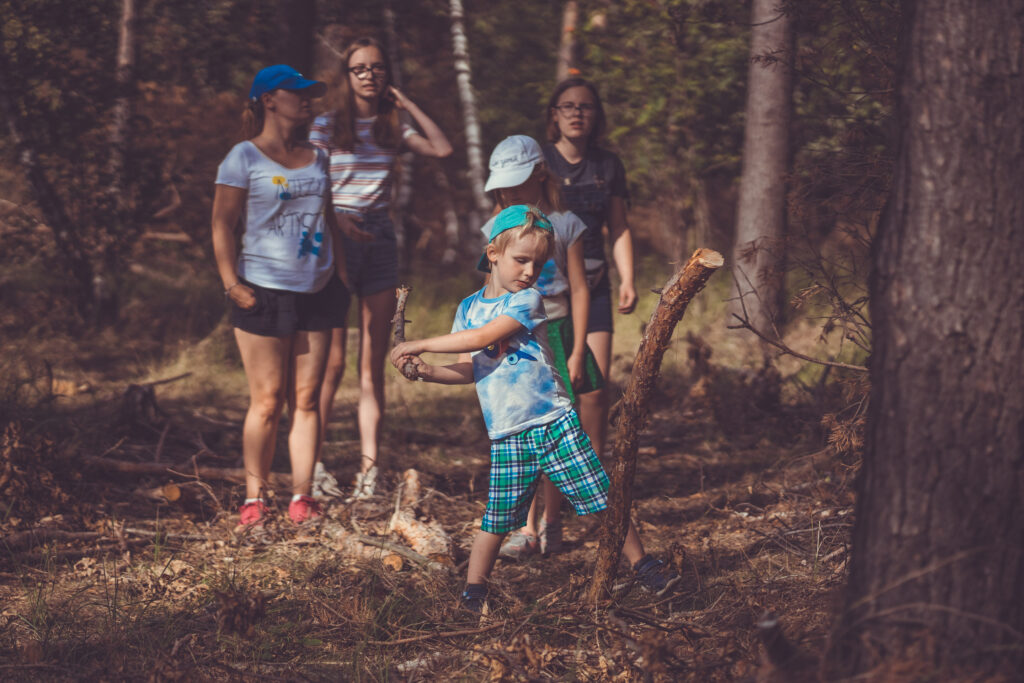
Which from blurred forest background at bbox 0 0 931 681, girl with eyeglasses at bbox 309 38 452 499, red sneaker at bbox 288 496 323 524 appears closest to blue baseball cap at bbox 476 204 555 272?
blurred forest background at bbox 0 0 931 681

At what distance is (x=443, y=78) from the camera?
1944cm

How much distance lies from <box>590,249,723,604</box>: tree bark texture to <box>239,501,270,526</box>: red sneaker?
1877 mm

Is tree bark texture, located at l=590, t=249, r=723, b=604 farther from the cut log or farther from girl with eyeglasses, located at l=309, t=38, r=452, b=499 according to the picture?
girl with eyeglasses, located at l=309, t=38, r=452, b=499

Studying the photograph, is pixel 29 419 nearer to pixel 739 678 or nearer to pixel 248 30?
pixel 739 678

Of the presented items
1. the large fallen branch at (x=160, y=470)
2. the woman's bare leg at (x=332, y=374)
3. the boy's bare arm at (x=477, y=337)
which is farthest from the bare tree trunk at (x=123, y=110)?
the boy's bare arm at (x=477, y=337)

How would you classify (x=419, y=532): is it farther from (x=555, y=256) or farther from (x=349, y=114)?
(x=349, y=114)

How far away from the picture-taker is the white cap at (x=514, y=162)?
373 cm

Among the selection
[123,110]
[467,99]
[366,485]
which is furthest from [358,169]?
[467,99]

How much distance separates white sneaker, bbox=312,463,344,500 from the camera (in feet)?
15.4

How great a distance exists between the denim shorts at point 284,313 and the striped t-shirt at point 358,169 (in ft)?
1.89

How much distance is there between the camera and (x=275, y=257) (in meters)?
4.21

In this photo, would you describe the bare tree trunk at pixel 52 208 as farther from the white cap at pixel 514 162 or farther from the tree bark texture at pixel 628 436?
the tree bark texture at pixel 628 436

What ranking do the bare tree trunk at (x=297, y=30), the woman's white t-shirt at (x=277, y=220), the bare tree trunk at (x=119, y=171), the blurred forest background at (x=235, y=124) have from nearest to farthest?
the woman's white t-shirt at (x=277, y=220) < the blurred forest background at (x=235, y=124) < the bare tree trunk at (x=297, y=30) < the bare tree trunk at (x=119, y=171)

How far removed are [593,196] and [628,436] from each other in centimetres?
156
